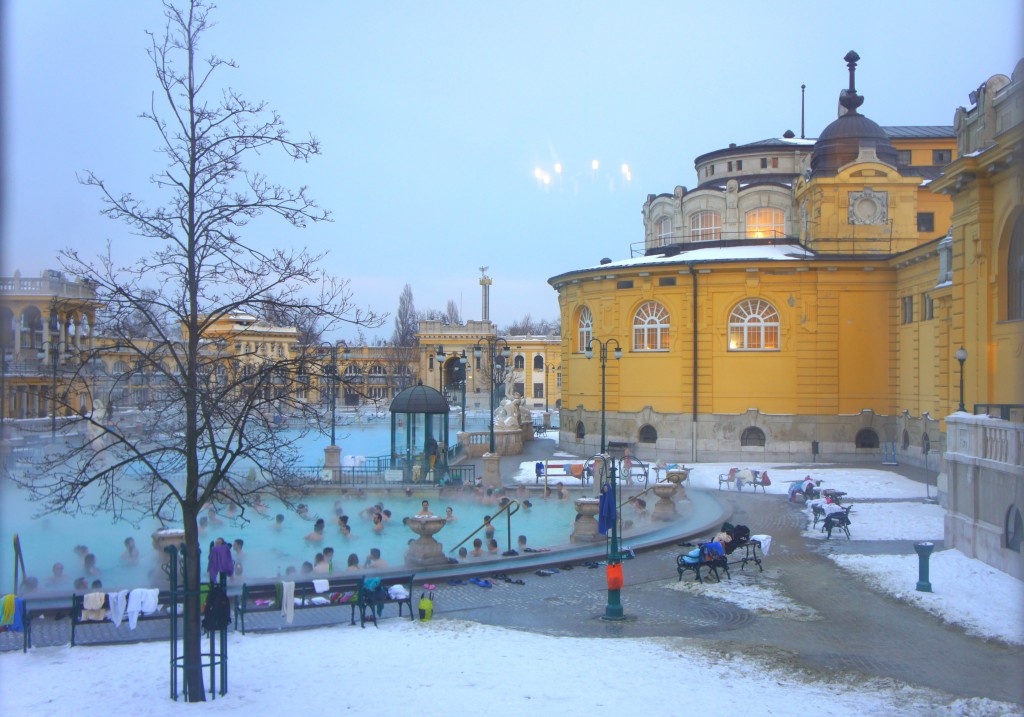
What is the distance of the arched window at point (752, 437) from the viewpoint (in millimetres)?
39469

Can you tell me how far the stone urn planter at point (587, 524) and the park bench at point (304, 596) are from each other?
7.39 m

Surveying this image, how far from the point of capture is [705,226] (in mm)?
46031

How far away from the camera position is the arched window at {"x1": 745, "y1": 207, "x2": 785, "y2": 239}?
148 feet

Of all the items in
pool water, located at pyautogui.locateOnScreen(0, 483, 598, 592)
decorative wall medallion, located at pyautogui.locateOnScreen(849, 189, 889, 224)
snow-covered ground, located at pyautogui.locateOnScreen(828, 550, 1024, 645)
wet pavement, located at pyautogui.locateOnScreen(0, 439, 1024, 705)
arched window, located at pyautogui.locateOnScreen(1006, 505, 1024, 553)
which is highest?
decorative wall medallion, located at pyautogui.locateOnScreen(849, 189, 889, 224)

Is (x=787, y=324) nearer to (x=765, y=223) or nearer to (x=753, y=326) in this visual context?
(x=753, y=326)

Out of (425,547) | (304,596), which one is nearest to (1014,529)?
(425,547)

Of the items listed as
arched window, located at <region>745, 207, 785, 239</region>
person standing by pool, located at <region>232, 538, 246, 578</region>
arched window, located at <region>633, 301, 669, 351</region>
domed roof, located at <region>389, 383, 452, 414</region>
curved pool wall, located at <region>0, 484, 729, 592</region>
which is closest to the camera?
person standing by pool, located at <region>232, 538, 246, 578</region>

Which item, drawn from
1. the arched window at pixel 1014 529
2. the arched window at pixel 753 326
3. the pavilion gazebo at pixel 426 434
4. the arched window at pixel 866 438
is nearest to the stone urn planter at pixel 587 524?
the arched window at pixel 1014 529

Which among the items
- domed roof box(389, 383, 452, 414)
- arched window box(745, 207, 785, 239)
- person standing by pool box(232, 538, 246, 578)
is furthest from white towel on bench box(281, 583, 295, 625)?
arched window box(745, 207, 785, 239)

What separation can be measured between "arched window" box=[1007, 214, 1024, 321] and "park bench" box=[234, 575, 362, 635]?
50.2 ft

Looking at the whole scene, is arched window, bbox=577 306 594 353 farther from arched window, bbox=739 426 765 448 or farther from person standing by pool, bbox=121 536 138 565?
person standing by pool, bbox=121 536 138 565

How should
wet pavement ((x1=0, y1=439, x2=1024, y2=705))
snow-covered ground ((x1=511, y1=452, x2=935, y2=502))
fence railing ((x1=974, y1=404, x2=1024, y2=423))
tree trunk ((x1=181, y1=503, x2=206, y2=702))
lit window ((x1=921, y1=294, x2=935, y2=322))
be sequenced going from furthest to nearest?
lit window ((x1=921, y1=294, x2=935, y2=322)) → snow-covered ground ((x1=511, y1=452, x2=935, y2=502)) → fence railing ((x1=974, y1=404, x2=1024, y2=423)) → wet pavement ((x1=0, y1=439, x2=1024, y2=705)) → tree trunk ((x1=181, y1=503, x2=206, y2=702))

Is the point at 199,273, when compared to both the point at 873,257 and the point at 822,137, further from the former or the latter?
the point at 822,137

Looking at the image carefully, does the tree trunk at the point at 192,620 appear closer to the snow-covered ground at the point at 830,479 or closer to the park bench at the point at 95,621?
the park bench at the point at 95,621
